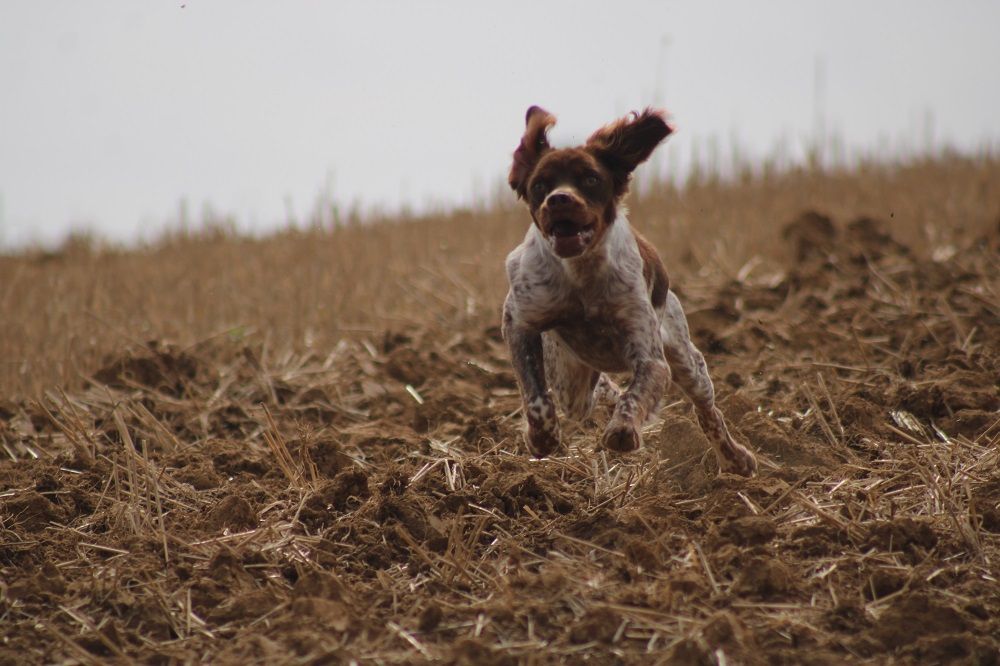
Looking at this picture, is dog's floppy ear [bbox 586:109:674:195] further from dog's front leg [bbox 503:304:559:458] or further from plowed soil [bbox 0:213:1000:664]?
plowed soil [bbox 0:213:1000:664]

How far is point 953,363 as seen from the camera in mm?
5730

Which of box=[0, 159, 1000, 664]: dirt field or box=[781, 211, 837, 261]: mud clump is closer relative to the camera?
box=[0, 159, 1000, 664]: dirt field

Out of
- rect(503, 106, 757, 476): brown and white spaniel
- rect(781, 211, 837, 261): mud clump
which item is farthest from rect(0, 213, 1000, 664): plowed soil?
rect(781, 211, 837, 261): mud clump

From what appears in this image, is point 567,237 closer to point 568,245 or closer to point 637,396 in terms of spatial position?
point 568,245

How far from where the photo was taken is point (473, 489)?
425 centimetres

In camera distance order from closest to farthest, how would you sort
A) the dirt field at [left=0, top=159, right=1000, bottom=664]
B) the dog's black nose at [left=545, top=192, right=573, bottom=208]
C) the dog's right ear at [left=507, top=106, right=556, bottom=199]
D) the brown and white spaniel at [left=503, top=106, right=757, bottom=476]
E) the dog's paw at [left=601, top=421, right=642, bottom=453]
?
1. the dirt field at [left=0, top=159, right=1000, bottom=664]
2. the dog's paw at [left=601, top=421, right=642, bottom=453]
3. the dog's black nose at [left=545, top=192, right=573, bottom=208]
4. the brown and white spaniel at [left=503, top=106, right=757, bottom=476]
5. the dog's right ear at [left=507, top=106, right=556, bottom=199]

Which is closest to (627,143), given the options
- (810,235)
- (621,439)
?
(621,439)

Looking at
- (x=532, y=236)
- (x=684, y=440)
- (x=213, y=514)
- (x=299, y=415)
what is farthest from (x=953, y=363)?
(x=213, y=514)

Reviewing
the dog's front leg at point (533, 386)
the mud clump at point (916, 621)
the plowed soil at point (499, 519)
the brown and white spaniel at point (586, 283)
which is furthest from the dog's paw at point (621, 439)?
the mud clump at point (916, 621)

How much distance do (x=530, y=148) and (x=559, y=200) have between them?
49 centimetres

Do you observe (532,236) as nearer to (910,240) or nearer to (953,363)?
(953,363)

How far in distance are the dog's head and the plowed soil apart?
933 mm

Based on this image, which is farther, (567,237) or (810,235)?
(810,235)

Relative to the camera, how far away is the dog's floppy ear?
14.1 ft
